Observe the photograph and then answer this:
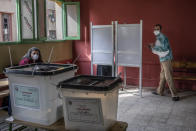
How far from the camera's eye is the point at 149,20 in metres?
5.48

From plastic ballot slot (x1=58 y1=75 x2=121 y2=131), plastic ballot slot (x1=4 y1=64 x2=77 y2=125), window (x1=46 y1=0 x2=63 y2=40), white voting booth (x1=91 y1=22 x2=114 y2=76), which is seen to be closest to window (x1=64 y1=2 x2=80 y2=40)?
window (x1=46 y1=0 x2=63 y2=40)

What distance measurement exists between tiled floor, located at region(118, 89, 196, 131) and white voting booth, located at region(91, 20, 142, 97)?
406mm

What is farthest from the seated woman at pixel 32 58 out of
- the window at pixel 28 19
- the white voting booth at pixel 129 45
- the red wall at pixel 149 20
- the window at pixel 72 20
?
the red wall at pixel 149 20

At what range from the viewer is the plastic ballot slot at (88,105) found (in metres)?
1.35

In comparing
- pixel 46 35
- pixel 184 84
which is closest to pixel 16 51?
pixel 46 35

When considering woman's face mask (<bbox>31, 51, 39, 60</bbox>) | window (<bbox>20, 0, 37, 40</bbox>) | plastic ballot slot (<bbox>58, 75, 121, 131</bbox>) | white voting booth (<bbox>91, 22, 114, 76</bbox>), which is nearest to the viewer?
plastic ballot slot (<bbox>58, 75, 121, 131</bbox>)

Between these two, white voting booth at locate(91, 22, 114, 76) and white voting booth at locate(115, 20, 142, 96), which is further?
white voting booth at locate(91, 22, 114, 76)

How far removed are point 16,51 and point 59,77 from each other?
3.07 metres

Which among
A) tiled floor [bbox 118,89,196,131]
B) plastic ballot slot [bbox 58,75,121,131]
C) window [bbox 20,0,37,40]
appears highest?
window [bbox 20,0,37,40]

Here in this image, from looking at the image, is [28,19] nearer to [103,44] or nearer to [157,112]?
[103,44]

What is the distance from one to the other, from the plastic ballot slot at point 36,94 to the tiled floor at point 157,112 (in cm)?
189

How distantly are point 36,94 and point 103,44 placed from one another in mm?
3726

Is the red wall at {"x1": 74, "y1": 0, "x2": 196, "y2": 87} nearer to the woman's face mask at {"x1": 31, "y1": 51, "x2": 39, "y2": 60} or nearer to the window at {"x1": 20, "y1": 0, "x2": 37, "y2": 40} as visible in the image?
the window at {"x1": 20, "y1": 0, "x2": 37, "y2": 40}

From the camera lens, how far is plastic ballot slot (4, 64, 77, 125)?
1494 mm
